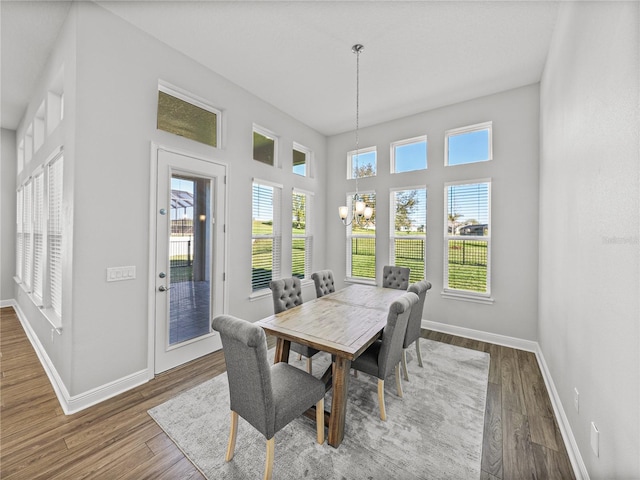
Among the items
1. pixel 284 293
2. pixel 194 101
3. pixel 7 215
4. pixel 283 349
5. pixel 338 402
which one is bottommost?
pixel 338 402

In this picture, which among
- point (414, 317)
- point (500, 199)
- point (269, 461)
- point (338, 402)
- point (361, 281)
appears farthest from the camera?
point (361, 281)

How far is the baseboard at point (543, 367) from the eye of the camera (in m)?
1.71

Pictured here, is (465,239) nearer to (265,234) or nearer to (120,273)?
(265,234)

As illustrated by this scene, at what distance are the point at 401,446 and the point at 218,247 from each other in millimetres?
2746

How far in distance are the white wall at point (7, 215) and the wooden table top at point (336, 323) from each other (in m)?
6.27

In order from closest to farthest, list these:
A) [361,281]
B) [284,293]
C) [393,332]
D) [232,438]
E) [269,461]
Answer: [269,461] < [232,438] < [393,332] < [284,293] < [361,281]

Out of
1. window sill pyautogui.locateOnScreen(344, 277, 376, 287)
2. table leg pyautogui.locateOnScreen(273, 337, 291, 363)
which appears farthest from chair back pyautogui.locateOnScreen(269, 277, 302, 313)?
window sill pyautogui.locateOnScreen(344, 277, 376, 287)

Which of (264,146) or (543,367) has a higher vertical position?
(264,146)

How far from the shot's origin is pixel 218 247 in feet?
11.0

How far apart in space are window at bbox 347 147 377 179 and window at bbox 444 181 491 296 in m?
1.45

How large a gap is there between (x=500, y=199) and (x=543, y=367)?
215 centimetres

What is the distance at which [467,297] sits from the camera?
156 inches

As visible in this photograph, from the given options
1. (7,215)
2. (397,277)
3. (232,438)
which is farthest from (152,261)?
(7,215)

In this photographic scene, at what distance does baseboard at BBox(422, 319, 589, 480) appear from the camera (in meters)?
1.71
